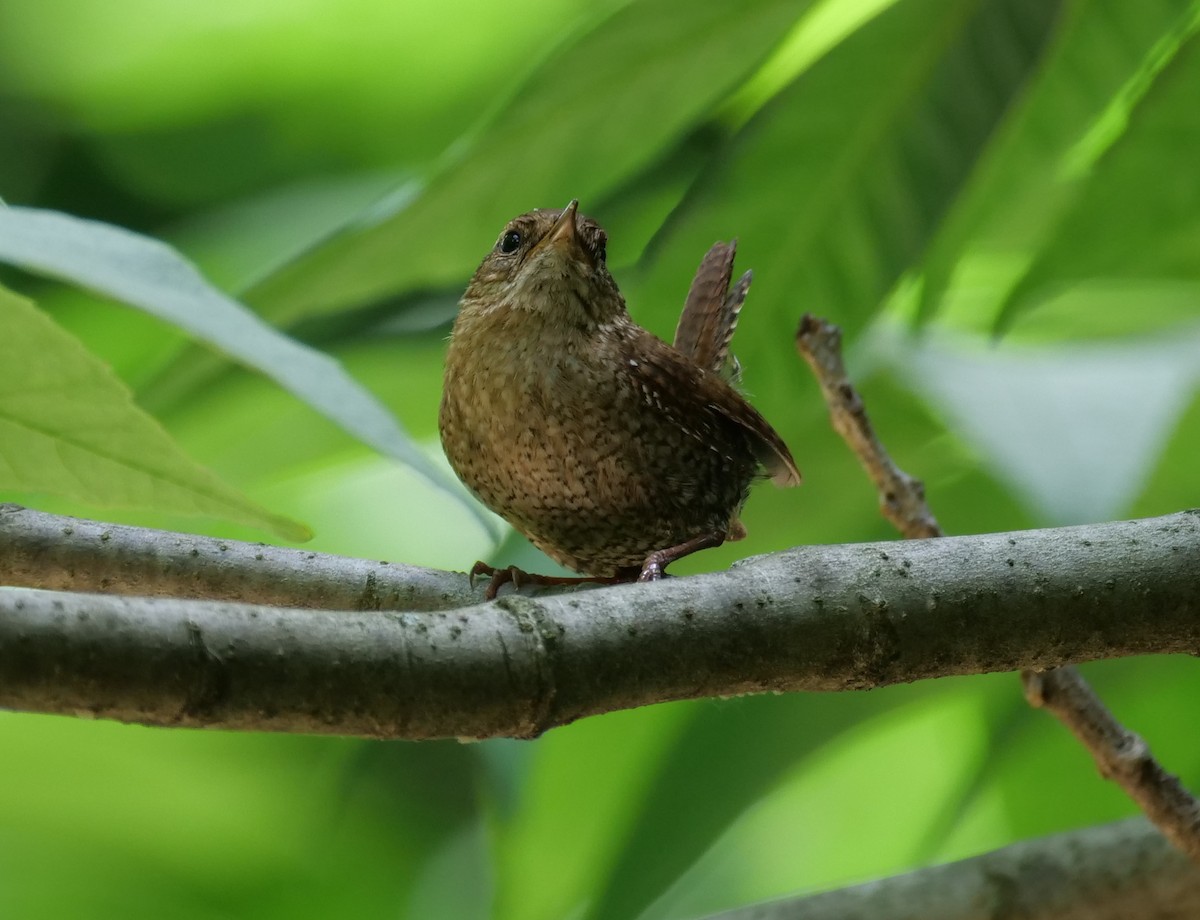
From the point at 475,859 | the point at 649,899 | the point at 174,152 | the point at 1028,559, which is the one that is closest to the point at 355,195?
the point at 174,152

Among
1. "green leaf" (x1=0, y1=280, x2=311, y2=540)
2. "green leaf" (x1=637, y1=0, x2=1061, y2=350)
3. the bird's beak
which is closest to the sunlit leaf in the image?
"green leaf" (x1=637, y1=0, x2=1061, y2=350)

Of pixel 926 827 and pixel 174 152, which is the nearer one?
pixel 926 827

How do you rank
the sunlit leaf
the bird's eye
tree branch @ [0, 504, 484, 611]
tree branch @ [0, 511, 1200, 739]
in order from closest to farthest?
tree branch @ [0, 511, 1200, 739], tree branch @ [0, 504, 484, 611], the sunlit leaf, the bird's eye

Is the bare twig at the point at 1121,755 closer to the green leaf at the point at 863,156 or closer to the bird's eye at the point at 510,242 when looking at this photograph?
the green leaf at the point at 863,156

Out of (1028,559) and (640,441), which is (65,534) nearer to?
(640,441)

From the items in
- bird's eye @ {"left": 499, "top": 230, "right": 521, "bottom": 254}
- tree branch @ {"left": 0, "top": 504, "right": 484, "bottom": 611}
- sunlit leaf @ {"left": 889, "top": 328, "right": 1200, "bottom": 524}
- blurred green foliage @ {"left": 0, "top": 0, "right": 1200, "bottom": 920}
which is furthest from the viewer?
bird's eye @ {"left": 499, "top": 230, "right": 521, "bottom": 254}

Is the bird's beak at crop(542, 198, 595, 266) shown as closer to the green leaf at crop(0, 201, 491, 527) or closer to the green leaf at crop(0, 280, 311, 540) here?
the green leaf at crop(0, 201, 491, 527)

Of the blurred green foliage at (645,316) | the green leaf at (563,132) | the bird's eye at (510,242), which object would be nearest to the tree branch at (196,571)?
the blurred green foliage at (645,316)
